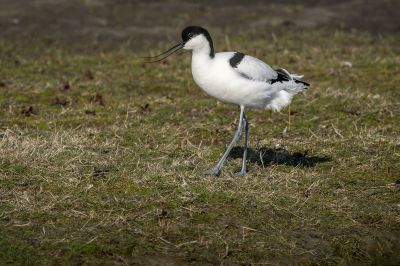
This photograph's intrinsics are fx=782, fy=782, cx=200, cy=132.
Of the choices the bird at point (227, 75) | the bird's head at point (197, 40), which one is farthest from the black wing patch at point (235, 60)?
the bird's head at point (197, 40)

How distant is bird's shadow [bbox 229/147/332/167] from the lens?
300 inches

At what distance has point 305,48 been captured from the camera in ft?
42.2

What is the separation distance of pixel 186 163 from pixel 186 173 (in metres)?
0.45

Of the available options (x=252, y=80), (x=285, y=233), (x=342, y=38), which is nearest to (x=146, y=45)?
(x=342, y=38)

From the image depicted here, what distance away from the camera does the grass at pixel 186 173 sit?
18.6ft

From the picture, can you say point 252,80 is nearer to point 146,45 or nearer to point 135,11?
point 146,45

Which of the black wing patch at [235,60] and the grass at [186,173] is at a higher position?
the black wing patch at [235,60]

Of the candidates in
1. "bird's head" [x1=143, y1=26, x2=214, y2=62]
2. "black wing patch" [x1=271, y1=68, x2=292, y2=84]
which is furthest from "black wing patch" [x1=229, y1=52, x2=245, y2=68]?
"black wing patch" [x1=271, y1=68, x2=292, y2=84]

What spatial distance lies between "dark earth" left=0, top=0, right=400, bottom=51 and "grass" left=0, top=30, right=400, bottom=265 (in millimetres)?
2956

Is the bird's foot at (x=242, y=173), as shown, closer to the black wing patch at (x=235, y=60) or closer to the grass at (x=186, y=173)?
the grass at (x=186, y=173)

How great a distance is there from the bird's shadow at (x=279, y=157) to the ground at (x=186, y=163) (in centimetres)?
A: 3

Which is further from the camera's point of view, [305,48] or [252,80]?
[305,48]

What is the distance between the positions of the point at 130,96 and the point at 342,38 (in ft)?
16.8

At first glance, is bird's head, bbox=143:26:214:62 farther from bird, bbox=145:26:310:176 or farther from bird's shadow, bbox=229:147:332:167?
bird's shadow, bbox=229:147:332:167
